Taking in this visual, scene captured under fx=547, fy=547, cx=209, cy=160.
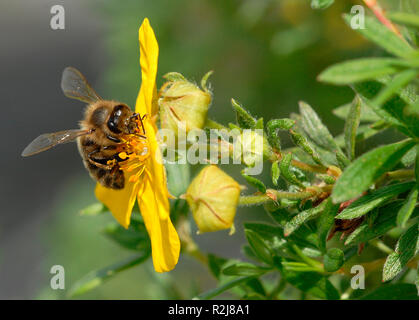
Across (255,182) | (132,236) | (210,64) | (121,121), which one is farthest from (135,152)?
(210,64)

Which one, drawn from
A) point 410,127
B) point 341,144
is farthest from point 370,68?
point 341,144

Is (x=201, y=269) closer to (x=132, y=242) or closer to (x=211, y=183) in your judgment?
(x=132, y=242)

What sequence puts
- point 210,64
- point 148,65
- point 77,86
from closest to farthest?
1. point 148,65
2. point 77,86
3. point 210,64

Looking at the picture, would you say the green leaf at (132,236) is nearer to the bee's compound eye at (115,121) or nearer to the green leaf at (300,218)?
the bee's compound eye at (115,121)

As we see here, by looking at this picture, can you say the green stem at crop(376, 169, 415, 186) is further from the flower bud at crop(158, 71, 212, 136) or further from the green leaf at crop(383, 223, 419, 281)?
the flower bud at crop(158, 71, 212, 136)

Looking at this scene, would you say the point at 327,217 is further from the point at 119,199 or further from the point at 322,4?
the point at 119,199

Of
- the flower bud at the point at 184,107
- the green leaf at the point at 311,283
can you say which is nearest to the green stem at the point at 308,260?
the green leaf at the point at 311,283
